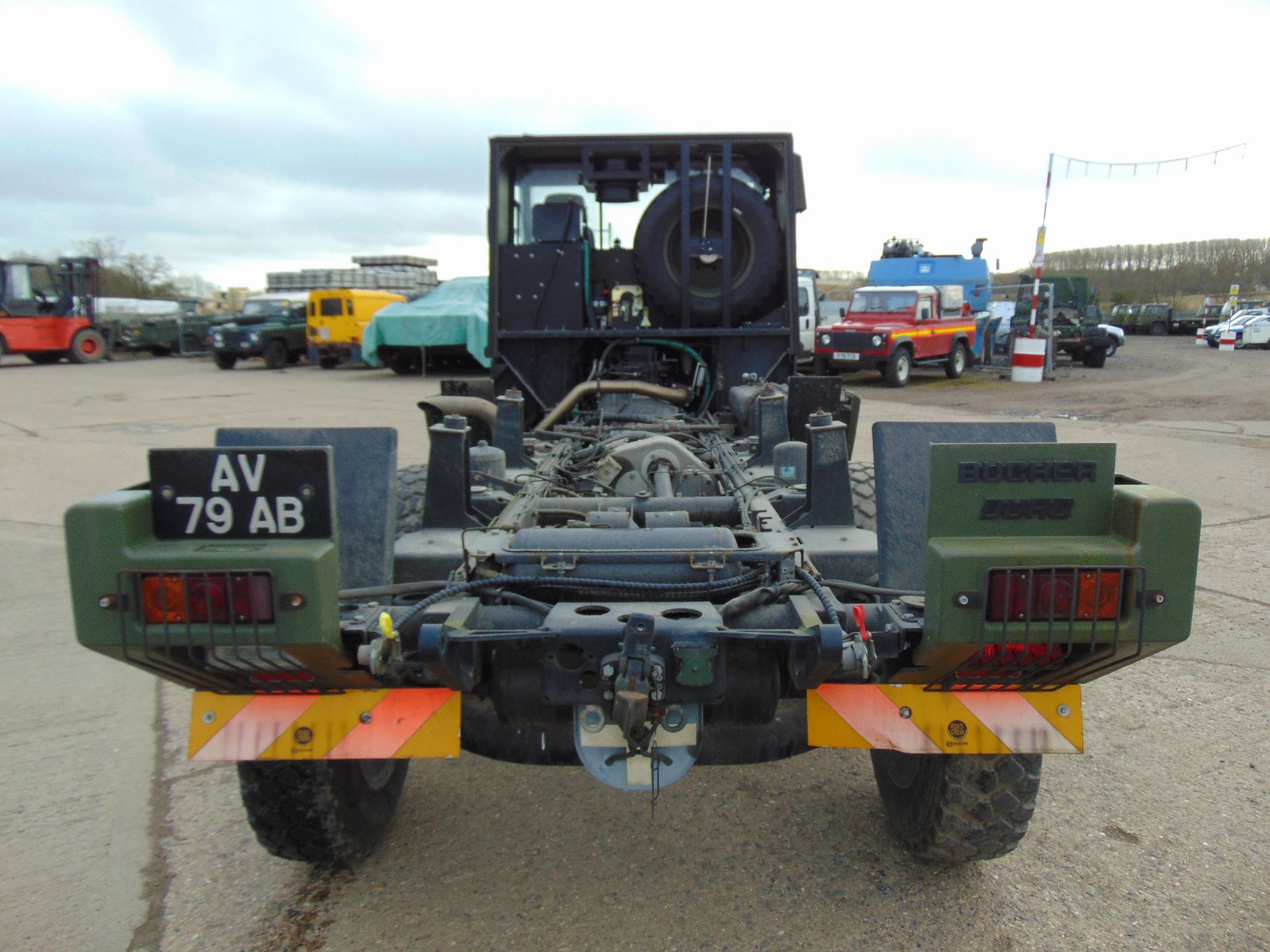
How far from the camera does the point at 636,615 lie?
201 cm

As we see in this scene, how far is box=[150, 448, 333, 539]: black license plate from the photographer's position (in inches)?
76.3

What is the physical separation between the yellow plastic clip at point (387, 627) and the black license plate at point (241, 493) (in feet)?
0.74

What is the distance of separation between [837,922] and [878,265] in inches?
889

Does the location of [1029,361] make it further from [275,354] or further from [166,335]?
[166,335]

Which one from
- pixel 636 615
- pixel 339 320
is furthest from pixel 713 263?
pixel 339 320

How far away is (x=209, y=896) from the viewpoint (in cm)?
259

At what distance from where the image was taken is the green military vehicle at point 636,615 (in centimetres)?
190

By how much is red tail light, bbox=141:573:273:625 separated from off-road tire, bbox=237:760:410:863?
0.66 meters

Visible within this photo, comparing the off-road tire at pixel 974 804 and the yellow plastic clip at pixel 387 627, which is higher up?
the yellow plastic clip at pixel 387 627

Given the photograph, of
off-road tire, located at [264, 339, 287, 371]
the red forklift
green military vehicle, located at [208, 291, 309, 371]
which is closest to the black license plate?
green military vehicle, located at [208, 291, 309, 371]

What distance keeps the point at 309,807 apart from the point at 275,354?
2264 cm

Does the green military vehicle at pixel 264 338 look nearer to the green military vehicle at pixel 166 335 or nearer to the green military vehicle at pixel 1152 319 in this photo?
the green military vehicle at pixel 166 335

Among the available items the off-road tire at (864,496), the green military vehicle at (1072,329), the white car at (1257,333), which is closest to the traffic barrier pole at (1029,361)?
the green military vehicle at (1072,329)

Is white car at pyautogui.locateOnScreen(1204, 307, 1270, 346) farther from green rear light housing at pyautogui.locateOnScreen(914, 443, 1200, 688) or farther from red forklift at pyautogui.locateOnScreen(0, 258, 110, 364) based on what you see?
red forklift at pyautogui.locateOnScreen(0, 258, 110, 364)
